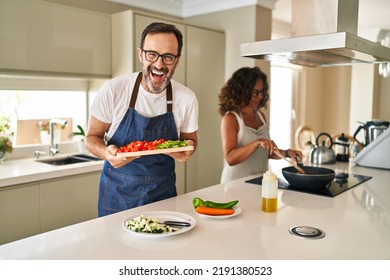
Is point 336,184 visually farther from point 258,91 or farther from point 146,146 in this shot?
point 146,146

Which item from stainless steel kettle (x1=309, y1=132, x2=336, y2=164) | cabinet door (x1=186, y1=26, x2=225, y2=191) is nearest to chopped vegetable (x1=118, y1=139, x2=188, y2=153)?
stainless steel kettle (x1=309, y1=132, x2=336, y2=164)

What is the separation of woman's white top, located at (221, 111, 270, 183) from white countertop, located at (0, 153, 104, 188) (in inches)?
40.3

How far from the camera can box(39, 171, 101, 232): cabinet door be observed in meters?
2.53

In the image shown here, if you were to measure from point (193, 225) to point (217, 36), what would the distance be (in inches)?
108

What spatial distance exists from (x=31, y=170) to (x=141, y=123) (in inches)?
45.2

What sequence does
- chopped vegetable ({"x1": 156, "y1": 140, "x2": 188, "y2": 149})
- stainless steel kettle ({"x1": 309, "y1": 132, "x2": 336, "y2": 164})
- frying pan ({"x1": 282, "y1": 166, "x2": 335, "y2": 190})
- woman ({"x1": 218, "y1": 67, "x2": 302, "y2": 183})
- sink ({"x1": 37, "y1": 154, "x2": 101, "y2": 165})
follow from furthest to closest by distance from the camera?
sink ({"x1": 37, "y1": 154, "x2": 101, "y2": 165}) < stainless steel kettle ({"x1": 309, "y1": 132, "x2": 336, "y2": 164}) < woman ({"x1": 218, "y1": 67, "x2": 302, "y2": 183}) < frying pan ({"x1": 282, "y1": 166, "x2": 335, "y2": 190}) < chopped vegetable ({"x1": 156, "y1": 140, "x2": 188, "y2": 149})

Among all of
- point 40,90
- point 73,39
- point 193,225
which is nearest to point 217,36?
point 73,39

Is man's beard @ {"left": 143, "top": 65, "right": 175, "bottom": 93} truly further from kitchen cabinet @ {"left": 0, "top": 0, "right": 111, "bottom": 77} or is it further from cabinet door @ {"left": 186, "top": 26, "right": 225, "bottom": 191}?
cabinet door @ {"left": 186, "top": 26, "right": 225, "bottom": 191}

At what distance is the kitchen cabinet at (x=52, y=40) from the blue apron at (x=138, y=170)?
1243mm

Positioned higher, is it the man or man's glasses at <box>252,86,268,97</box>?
man's glasses at <box>252,86,268,97</box>

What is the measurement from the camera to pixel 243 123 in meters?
2.38

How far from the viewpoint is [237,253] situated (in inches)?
45.4

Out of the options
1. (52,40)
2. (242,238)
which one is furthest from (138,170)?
(52,40)

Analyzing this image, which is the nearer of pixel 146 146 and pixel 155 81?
pixel 146 146
